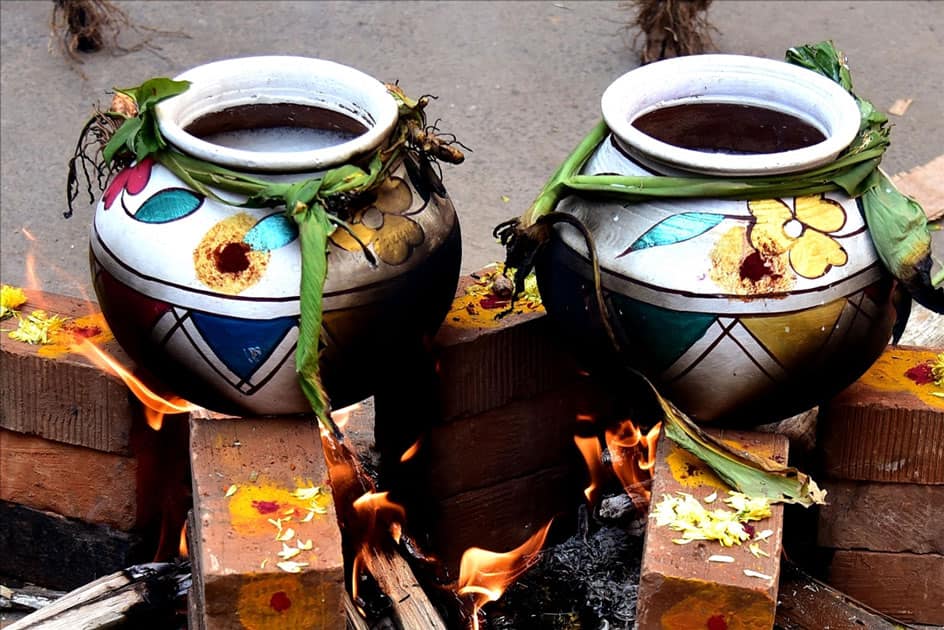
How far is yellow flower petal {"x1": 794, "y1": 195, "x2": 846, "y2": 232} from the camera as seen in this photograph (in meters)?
2.52

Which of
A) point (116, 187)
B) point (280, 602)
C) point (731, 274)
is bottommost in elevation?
point (280, 602)

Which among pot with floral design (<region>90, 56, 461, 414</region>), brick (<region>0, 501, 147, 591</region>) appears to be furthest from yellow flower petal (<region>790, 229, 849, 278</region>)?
brick (<region>0, 501, 147, 591</region>)

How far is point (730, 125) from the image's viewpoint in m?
2.89

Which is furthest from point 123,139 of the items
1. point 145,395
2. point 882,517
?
point 882,517

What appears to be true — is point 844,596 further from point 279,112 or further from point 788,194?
point 279,112

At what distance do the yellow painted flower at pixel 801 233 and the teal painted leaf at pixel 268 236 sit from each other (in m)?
0.87

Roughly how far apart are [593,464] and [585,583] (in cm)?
31

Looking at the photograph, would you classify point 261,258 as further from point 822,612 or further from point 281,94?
point 822,612

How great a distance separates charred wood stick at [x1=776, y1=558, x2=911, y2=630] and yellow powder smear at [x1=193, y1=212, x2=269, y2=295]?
1333mm

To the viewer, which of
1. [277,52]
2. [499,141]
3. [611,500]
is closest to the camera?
[611,500]

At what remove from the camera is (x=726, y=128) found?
2902 mm

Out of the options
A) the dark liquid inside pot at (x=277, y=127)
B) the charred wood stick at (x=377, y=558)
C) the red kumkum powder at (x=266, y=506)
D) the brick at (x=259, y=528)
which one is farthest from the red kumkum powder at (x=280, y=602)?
the dark liquid inside pot at (x=277, y=127)

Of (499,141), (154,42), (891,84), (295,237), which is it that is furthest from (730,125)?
(154,42)

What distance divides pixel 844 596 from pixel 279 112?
162 centimetres
